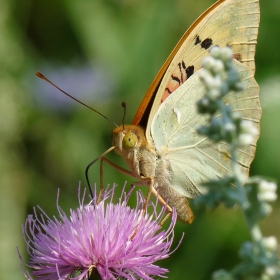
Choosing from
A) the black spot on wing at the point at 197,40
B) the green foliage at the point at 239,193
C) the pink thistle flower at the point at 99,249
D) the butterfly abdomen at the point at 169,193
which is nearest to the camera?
the green foliage at the point at 239,193

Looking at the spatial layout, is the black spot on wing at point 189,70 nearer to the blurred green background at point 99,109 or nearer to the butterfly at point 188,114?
the butterfly at point 188,114

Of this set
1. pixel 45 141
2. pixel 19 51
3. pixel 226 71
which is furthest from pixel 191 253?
pixel 226 71

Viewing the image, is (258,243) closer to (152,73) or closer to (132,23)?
(152,73)

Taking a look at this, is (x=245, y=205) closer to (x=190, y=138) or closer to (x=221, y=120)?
(x=221, y=120)

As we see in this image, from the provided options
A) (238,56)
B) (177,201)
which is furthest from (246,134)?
(238,56)

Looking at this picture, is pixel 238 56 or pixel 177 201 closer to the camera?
pixel 177 201

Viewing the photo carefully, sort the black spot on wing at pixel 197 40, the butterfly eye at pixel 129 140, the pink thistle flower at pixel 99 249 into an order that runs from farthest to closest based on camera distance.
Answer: the black spot on wing at pixel 197 40 < the butterfly eye at pixel 129 140 < the pink thistle flower at pixel 99 249

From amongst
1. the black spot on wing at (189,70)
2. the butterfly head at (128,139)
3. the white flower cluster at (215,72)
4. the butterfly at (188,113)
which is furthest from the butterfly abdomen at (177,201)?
the white flower cluster at (215,72)
